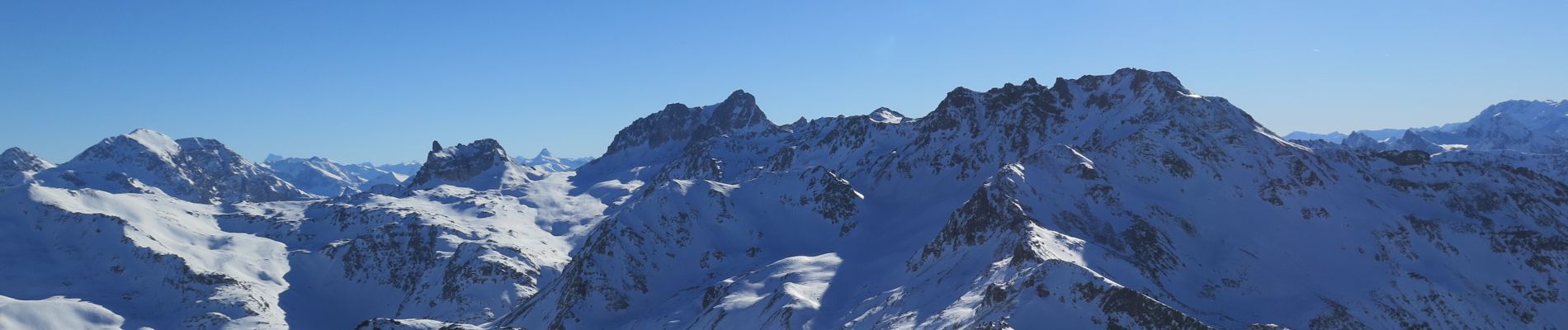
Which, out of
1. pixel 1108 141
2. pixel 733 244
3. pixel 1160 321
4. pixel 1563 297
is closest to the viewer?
pixel 1160 321

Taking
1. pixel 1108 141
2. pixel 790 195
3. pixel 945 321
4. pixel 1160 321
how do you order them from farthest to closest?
pixel 790 195 → pixel 1108 141 → pixel 945 321 → pixel 1160 321

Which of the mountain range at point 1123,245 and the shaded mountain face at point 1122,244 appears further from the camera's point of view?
the shaded mountain face at point 1122,244

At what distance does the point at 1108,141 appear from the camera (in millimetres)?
171000

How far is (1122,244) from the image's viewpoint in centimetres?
13238

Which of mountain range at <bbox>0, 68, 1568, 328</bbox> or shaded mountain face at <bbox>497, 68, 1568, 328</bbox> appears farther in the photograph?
shaded mountain face at <bbox>497, 68, 1568, 328</bbox>

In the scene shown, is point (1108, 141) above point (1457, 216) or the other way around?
above

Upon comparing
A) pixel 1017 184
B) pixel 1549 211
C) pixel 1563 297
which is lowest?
pixel 1563 297

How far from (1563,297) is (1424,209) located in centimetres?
2442

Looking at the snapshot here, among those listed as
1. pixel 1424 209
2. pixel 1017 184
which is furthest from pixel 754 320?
pixel 1424 209

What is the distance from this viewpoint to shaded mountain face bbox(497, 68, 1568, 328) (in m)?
116

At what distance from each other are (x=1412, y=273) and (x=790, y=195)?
4250 inches

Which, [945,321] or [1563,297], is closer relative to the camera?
[945,321]

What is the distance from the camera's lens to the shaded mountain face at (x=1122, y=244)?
11588 centimetres

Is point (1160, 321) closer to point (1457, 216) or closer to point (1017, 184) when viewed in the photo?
point (1017, 184)
